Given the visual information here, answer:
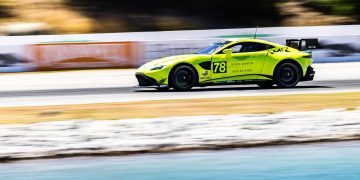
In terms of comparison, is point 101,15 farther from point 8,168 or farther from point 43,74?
point 8,168

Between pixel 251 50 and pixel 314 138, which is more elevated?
pixel 251 50

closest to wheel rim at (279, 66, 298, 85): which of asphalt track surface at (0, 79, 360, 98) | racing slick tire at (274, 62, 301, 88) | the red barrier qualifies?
racing slick tire at (274, 62, 301, 88)

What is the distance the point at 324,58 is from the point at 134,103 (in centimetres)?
1378

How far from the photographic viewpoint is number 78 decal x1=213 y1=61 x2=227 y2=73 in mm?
15781

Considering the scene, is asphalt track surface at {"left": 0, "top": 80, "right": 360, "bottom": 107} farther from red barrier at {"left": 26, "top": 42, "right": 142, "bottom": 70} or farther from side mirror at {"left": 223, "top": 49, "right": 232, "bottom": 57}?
red barrier at {"left": 26, "top": 42, "right": 142, "bottom": 70}

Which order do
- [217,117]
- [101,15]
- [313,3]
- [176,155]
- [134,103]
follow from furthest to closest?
[313,3]
[101,15]
[134,103]
[217,117]
[176,155]

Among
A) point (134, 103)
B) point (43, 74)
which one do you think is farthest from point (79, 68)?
point (134, 103)

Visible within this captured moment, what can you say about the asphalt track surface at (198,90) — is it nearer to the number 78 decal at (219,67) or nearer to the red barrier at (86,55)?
the number 78 decal at (219,67)

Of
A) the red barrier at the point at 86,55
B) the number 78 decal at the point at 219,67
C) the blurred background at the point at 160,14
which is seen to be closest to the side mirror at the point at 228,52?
the number 78 decal at the point at 219,67

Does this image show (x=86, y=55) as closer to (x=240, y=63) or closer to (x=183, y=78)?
(x=183, y=78)

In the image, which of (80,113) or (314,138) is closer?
(314,138)

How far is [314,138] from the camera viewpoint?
974cm

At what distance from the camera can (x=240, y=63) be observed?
15938 mm

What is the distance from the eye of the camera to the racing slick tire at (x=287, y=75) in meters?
16.3
